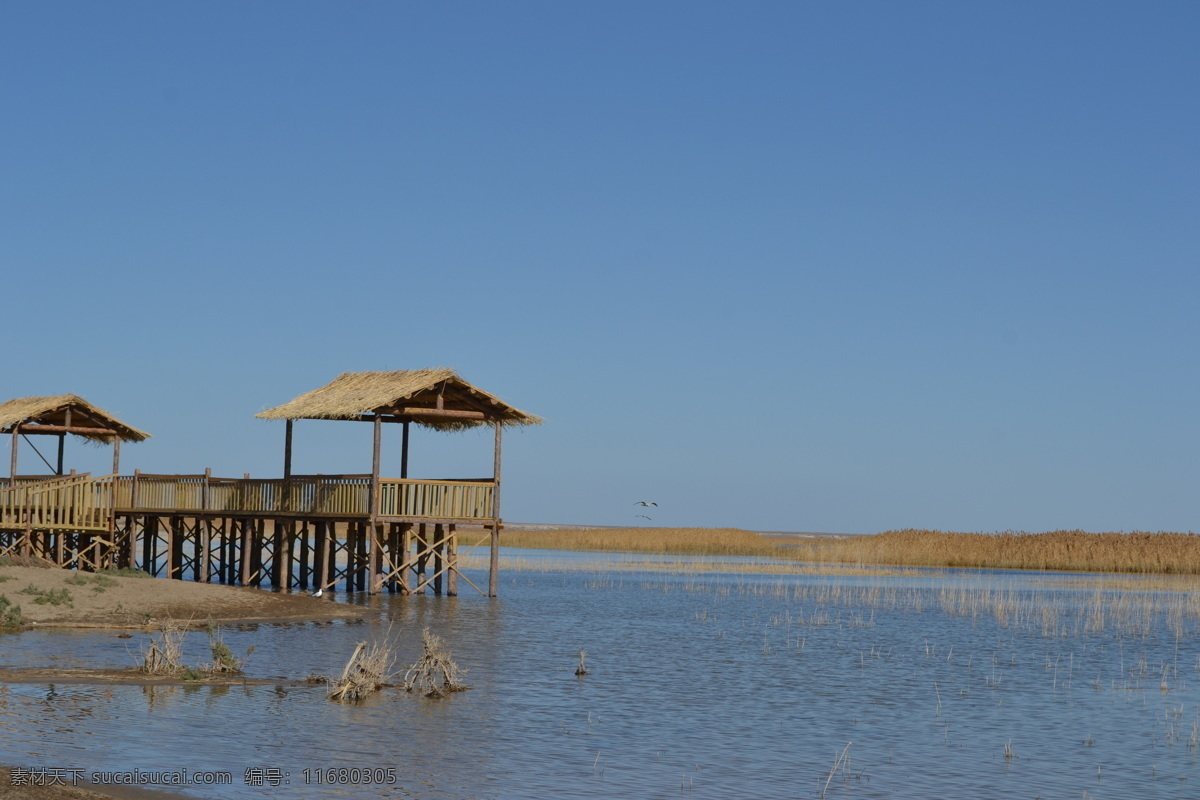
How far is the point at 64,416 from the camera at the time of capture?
133 feet

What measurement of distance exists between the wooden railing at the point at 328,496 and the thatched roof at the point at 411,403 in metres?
1.61

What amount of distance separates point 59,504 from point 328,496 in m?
8.68

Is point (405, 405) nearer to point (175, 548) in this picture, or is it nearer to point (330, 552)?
point (330, 552)

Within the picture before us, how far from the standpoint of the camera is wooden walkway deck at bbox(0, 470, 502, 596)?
3372cm

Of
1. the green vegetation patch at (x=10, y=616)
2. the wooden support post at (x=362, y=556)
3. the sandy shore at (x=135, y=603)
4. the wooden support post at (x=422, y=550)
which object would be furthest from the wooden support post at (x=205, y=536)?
the green vegetation patch at (x=10, y=616)

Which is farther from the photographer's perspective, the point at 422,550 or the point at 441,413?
the point at 422,550

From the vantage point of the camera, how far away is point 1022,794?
13.2 meters

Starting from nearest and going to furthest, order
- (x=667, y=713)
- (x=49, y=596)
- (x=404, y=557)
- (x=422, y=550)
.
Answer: (x=667, y=713), (x=49, y=596), (x=404, y=557), (x=422, y=550)

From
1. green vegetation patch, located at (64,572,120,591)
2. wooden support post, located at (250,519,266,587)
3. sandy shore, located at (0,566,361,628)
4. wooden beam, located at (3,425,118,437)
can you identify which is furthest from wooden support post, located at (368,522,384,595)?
wooden beam, located at (3,425,118,437)

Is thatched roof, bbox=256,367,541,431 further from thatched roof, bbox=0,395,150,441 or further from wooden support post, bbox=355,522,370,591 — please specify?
thatched roof, bbox=0,395,150,441

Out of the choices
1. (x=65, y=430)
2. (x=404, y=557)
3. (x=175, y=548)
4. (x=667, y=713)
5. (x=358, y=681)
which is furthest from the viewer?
(x=175, y=548)

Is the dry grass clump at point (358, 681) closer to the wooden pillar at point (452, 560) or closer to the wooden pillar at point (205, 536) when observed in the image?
the wooden pillar at point (452, 560)

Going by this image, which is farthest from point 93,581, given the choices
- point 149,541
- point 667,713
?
point 149,541

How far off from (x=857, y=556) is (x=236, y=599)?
1584 inches
